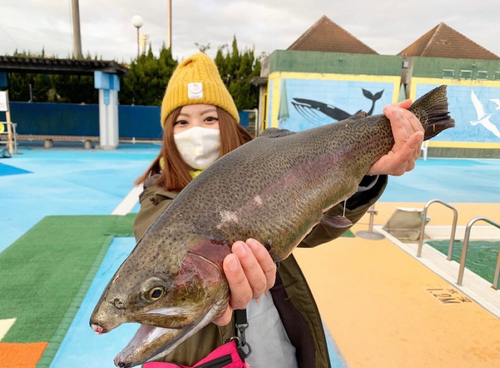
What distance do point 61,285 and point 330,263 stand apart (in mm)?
3648

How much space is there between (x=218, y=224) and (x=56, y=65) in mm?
20460

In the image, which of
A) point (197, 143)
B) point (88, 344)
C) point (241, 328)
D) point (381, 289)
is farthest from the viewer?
point (381, 289)

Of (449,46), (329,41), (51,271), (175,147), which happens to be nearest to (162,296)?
(175,147)

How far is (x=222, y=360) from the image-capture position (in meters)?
1.72

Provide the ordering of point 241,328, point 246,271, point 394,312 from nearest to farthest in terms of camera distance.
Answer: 1. point 246,271
2. point 241,328
3. point 394,312

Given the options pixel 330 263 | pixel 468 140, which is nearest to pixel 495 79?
pixel 468 140

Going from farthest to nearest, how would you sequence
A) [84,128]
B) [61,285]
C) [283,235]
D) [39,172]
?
[84,128] → [39,172] → [61,285] → [283,235]

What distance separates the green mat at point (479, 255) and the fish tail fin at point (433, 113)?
5.70 meters

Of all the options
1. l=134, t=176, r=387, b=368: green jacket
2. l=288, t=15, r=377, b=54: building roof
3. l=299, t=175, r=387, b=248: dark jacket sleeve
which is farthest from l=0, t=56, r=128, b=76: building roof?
l=299, t=175, r=387, b=248: dark jacket sleeve

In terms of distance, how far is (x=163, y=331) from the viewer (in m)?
1.12

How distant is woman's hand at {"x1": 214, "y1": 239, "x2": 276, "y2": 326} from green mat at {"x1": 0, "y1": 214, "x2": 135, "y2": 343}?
3.24 m

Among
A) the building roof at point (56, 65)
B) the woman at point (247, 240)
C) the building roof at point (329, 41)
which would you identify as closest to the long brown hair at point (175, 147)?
the woman at point (247, 240)

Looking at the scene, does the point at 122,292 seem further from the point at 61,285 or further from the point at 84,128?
the point at 84,128

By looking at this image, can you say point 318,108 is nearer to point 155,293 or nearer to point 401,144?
point 401,144
